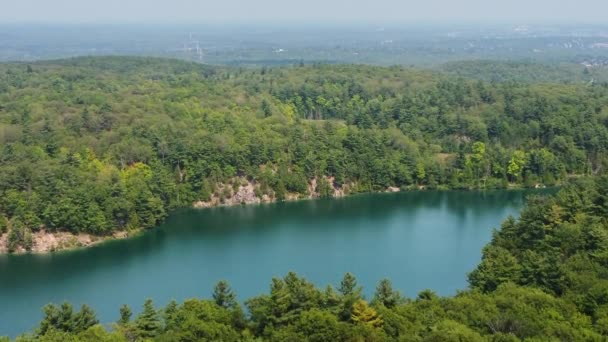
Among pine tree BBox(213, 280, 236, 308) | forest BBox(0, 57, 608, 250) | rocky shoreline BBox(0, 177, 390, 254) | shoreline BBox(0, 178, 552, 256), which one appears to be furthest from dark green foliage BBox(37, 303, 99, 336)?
forest BBox(0, 57, 608, 250)

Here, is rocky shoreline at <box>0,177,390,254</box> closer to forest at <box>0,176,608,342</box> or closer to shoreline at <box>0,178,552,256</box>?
shoreline at <box>0,178,552,256</box>

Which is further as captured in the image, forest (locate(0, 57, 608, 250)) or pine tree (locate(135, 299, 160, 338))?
forest (locate(0, 57, 608, 250))

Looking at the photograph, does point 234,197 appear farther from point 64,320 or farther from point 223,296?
point 64,320

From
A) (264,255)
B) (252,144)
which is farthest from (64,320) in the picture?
(252,144)

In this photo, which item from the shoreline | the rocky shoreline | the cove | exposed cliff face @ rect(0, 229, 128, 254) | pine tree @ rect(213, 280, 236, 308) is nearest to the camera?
pine tree @ rect(213, 280, 236, 308)

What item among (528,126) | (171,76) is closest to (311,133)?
→ (528,126)
